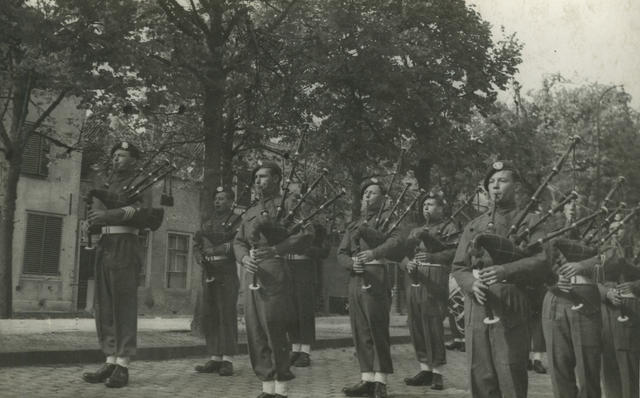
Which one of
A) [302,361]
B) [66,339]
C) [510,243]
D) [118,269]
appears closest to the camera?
[510,243]

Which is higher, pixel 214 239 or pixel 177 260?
pixel 177 260

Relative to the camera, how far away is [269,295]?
7.70 meters

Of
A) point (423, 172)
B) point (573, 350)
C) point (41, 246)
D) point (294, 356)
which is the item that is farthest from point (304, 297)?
point (41, 246)

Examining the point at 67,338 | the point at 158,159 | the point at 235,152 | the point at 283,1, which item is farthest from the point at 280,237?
the point at 158,159

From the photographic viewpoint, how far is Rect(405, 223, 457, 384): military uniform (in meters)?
10.2

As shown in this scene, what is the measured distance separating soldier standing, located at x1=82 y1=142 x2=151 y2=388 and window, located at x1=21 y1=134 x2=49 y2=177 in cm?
1749

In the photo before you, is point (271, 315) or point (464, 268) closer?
point (464, 268)

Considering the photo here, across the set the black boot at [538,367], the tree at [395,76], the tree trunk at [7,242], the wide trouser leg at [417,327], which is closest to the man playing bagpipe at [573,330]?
the wide trouser leg at [417,327]

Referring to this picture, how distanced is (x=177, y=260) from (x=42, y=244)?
21.0 ft

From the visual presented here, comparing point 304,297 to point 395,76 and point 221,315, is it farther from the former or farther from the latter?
point 395,76

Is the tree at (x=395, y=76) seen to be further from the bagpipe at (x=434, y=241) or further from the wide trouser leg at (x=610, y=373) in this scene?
the wide trouser leg at (x=610, y=373)

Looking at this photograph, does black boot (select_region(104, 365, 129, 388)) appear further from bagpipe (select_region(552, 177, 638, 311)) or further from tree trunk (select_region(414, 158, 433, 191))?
tree trunk (select_region(414, 158, 433, 191))

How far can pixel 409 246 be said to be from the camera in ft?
31.8

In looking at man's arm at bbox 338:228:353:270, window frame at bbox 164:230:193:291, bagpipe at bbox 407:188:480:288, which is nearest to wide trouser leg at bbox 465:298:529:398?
man's arm at bbox 338:228:353:270
